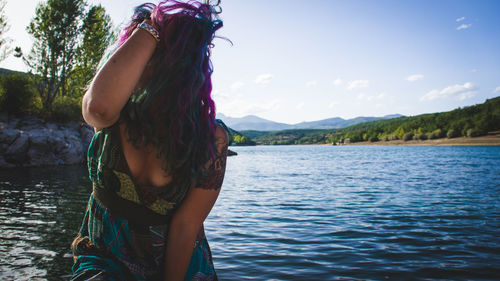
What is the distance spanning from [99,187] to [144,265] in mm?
487

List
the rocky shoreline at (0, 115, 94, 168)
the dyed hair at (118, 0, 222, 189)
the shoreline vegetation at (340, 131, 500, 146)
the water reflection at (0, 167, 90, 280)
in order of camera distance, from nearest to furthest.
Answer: the dyed hair at (118, 0, 222, 189)
the water reflection at (0, 167, 90, 280)
the rocky shoreline at (0, 115, 94, 168)
the shoreline vegetation at (340, 131, 500, 146)

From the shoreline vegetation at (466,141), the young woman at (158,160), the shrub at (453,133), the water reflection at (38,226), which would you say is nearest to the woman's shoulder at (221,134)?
the young woman at (158,160)

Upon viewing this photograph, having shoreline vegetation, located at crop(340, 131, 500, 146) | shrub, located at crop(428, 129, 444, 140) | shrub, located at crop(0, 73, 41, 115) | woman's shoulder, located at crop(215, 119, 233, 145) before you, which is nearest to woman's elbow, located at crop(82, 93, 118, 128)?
woman's shoulder, located at crop(215, 119, 233, 145)

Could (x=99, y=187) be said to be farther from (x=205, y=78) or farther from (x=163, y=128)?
(x=205, y=78)

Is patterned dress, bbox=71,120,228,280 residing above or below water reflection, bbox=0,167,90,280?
above

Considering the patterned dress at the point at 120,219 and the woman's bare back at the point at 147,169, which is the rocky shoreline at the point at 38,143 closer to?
the patterned dress at the point at 120,219

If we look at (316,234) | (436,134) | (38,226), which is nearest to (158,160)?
(316,234)

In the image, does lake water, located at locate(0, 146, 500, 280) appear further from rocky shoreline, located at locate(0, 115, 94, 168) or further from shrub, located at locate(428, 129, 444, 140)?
shrub, located at locate(428, 129, 444, 140)

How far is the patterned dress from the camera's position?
57.7 inches

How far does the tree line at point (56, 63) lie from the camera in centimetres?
2834

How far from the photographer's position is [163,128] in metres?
1.48

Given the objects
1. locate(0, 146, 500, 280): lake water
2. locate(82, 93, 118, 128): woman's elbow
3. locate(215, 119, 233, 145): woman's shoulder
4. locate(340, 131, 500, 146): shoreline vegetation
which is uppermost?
locate(82, 93, 118, 128): woman's elbow

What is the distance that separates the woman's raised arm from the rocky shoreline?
27021 millimetres

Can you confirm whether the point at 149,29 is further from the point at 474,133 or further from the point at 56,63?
the point at 474,133
